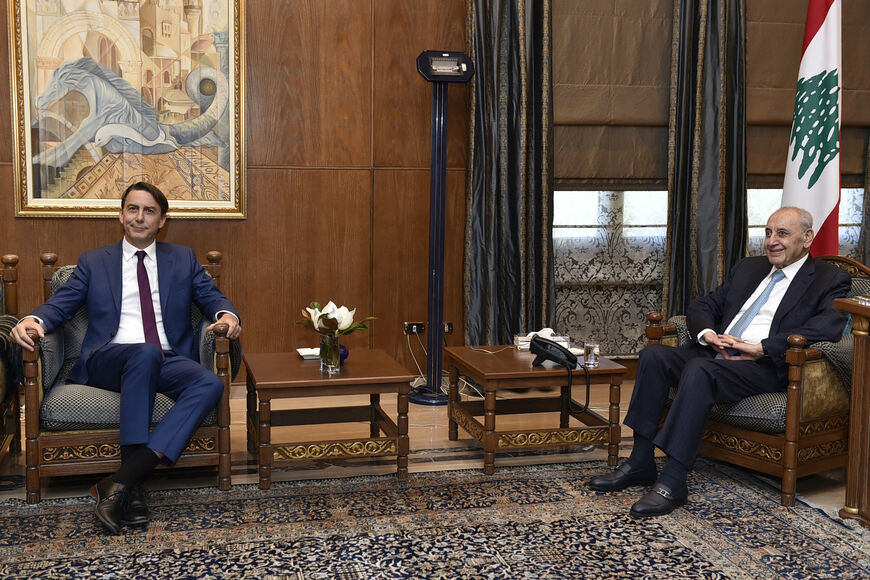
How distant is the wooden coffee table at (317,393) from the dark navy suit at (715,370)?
0.98m

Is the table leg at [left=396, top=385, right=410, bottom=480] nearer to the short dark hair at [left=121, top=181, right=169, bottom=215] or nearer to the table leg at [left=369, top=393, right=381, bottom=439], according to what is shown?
the table leg at [left=369, top=393, right=381, bottom=439]

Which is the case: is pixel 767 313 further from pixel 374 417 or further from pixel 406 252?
pixel 406 252

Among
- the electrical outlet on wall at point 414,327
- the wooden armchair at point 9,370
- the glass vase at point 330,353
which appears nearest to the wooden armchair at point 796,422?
the glass vase at point 330,353

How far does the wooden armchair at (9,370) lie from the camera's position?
3.55m

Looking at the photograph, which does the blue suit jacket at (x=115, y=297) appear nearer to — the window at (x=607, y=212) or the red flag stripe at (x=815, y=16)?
the window at (x=607, y=212)

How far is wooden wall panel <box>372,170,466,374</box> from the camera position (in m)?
5.33

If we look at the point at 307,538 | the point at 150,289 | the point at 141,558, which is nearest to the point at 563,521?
the point at 307,538

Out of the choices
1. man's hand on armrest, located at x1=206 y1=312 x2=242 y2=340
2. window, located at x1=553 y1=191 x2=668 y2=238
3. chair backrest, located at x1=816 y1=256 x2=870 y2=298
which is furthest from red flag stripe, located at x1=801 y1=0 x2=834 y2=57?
man's hand on armrest, located at x1=206 y1=312 x2=242 y2=340

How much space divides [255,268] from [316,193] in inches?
22.8

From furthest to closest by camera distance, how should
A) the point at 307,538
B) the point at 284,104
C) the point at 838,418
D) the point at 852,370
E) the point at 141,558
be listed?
the point at 284,104 < the point at 838,418 < the point at 852,370 < the point at 307,538 < the point at 141,558

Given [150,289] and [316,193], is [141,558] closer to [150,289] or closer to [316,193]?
[150,289]

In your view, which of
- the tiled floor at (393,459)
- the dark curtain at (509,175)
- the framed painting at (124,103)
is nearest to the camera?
the tiled floor at (393,459)

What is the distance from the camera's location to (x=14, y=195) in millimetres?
4805

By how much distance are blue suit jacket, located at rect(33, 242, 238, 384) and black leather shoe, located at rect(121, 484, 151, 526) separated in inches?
24.2
